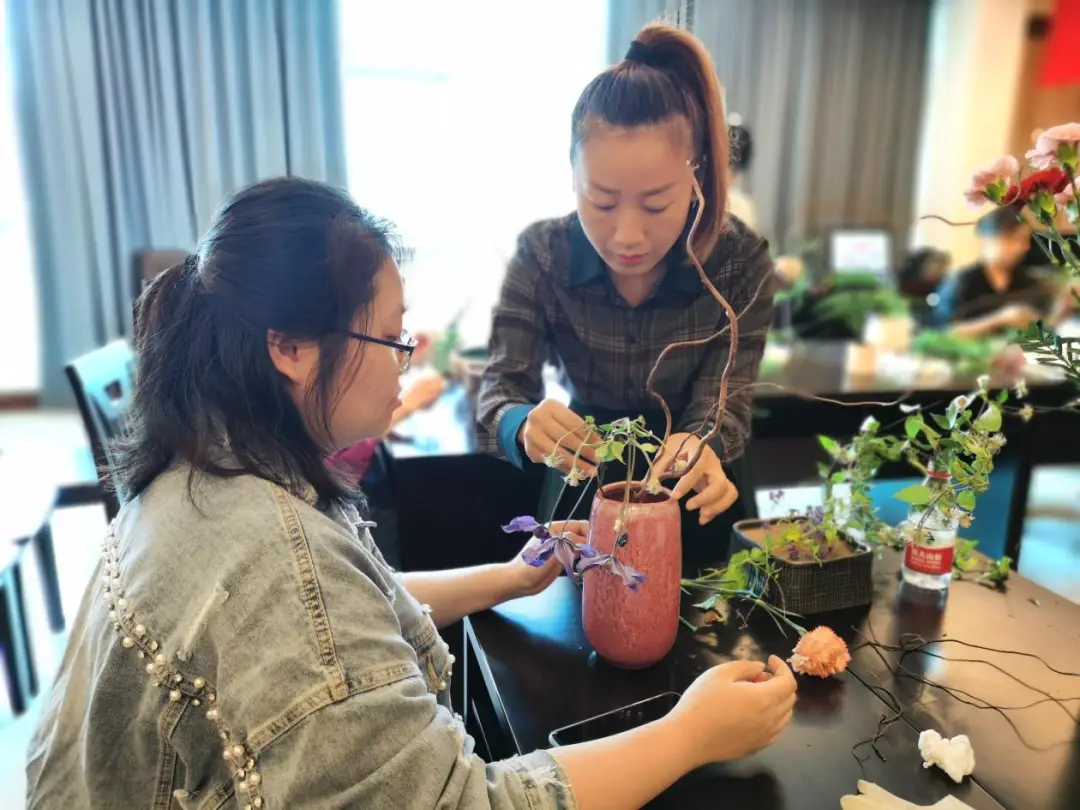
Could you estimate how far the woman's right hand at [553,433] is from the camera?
91 centimetres

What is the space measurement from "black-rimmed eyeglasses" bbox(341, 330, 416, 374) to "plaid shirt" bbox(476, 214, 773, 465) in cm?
31

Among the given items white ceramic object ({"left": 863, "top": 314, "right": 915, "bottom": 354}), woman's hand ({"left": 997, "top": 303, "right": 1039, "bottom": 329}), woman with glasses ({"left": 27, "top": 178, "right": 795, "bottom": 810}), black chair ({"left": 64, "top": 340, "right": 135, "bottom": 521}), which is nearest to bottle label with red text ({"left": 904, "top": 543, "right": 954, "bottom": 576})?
woman with glasses ({"left": 27, "top": 178, "right": 795, "bottom": 810})

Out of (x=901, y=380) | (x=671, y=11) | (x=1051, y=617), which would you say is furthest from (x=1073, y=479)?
(x=671, y=11)

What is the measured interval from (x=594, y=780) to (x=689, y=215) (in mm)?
747

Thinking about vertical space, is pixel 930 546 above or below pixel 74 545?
above

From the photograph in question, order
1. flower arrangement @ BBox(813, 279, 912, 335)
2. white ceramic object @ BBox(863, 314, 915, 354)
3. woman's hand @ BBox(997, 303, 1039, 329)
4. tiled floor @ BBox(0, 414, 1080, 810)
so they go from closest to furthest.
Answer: tiled floor @ BBox(0, 414, 1080, 810) → white ceramic object @ BBox(863, 314, 915, 354) → flower arrangement @ BBox(813, 279, 912, 335) → woman's hand @ BBox(997, 303, 1039, 329)

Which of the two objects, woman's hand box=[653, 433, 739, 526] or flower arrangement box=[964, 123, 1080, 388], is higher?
flower arrangement box=[964, 123, 1080, 388]

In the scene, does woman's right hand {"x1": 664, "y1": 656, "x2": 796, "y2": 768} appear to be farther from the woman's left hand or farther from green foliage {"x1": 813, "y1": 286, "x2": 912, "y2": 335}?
green foliage {"x1": 813, "y1": 286, "x2": 912, "y2": 335}

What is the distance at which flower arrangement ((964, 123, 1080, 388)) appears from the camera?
72cm

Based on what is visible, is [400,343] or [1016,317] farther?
[1016,317]

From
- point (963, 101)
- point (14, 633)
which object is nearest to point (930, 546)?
point (14, 633)

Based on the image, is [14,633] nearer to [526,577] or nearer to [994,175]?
[526,577]

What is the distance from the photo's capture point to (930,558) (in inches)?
38.5

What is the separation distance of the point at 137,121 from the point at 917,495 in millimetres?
3838
